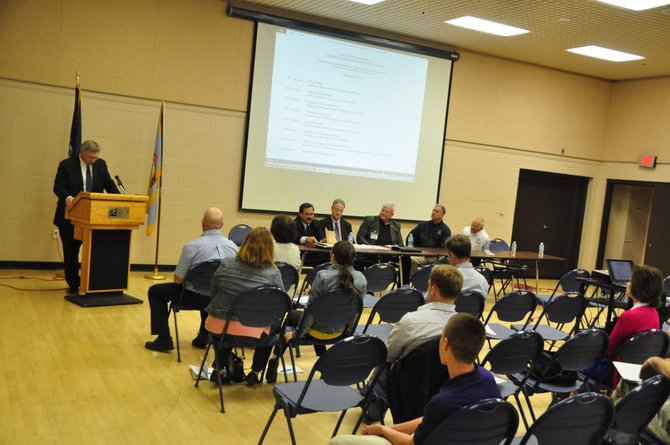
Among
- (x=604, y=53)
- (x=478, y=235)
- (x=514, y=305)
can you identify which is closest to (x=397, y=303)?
(x=514, y=305)

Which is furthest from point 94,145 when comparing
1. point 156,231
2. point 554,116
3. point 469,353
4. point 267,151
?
point 554,116

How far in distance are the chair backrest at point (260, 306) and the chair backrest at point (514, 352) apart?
1405 millimetres

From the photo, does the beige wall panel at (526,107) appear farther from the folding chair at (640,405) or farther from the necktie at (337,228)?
the folding chair at (640,405)

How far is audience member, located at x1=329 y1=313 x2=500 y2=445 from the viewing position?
2418 millimetres

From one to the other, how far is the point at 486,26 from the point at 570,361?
6.66 metres

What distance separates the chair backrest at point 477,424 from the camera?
237 cm

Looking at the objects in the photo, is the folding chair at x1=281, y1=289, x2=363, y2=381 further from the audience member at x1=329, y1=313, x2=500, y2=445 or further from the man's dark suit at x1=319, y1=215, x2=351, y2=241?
the man's dark suit at x1=319, y1=215, x2=351, y2=241

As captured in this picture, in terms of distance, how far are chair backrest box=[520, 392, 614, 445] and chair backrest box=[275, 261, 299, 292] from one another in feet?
9.11

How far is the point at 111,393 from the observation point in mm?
4203

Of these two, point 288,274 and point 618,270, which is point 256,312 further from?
point 618,270

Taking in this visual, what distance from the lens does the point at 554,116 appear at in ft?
39.6

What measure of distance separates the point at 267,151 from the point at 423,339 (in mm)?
6594

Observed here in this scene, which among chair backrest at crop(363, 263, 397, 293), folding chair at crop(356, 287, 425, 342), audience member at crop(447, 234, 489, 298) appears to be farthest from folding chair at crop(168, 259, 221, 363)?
audience member at crop(447, 234, 489, 298)

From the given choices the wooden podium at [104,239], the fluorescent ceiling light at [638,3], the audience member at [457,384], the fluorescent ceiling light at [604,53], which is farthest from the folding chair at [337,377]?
the fluorescent ceiling light at [604,53]
